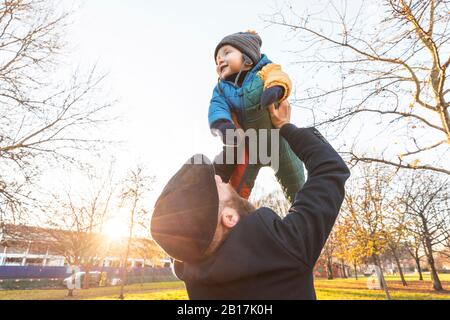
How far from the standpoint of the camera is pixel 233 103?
1.70 meters

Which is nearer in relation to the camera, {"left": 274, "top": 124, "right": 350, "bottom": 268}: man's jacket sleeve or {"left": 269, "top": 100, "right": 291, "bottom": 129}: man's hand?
{"left": 274, "top": 124, "right": 350, "bottom": 268}: man's jacket sleeve

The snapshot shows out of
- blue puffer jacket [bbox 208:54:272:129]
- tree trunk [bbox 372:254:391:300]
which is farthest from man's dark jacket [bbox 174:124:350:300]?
tree trunk [bbox 372:254:391:300]

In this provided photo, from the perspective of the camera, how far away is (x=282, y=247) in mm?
1014

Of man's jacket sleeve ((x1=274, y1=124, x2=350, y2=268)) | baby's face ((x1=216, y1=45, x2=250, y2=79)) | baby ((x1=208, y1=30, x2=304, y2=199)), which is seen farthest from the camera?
baby's face ((x1=216, y1=45, x2=250, y2=79))

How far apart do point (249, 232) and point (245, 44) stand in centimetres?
121

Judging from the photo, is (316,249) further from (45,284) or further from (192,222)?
(45,284)

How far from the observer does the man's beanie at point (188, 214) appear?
108 cm

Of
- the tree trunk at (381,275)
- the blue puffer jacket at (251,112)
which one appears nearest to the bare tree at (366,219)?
the tree trunk at (381,275)

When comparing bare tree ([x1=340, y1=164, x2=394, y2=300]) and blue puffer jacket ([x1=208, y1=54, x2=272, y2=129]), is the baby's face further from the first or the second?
bare tree ([x1=340, y1=164, x2=394, y2=300])

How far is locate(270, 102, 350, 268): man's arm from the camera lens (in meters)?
1.01

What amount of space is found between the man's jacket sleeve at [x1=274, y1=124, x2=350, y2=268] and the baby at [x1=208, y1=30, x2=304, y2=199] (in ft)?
1.62

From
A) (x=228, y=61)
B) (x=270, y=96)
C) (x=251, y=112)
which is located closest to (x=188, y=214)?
(x=270, y=96)

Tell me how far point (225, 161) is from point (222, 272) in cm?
65

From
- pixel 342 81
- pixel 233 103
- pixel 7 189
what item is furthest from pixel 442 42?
pixel 7 189
